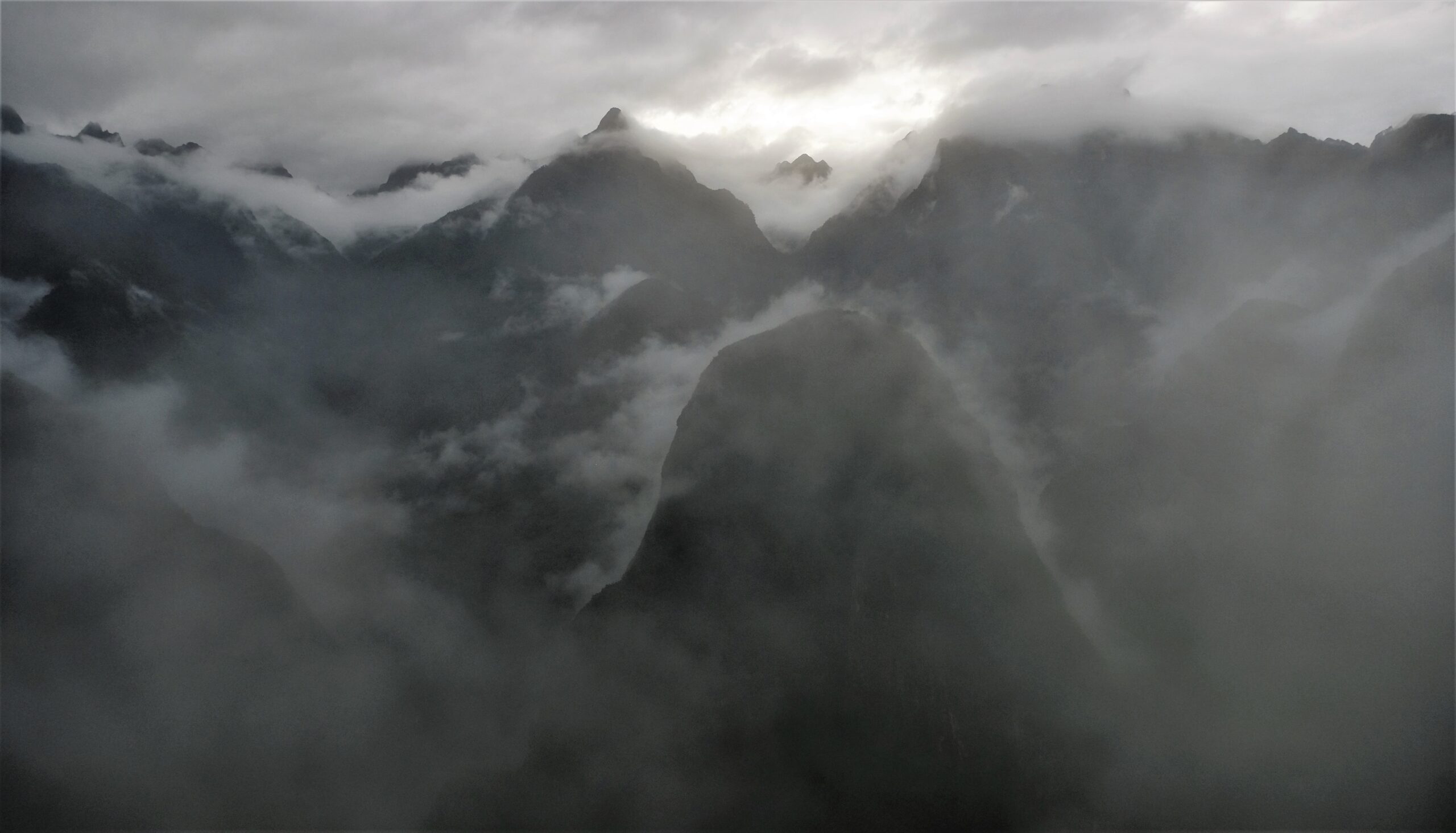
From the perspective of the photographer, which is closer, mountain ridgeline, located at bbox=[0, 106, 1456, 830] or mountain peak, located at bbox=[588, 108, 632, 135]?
mountain ridgeline, located at bbox=[0, 106, 1456, 830]

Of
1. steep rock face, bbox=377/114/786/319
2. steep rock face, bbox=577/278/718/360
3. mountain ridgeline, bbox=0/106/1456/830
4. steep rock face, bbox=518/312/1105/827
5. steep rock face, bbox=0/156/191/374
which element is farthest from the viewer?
steep rock face, bbox=377/114/786/319

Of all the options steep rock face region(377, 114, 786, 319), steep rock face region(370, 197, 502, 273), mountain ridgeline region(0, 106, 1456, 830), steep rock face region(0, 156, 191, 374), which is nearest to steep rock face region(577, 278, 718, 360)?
steep rock face region(377, 114, 786, 319)

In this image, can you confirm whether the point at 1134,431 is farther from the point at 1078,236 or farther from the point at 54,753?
the point at 54,753

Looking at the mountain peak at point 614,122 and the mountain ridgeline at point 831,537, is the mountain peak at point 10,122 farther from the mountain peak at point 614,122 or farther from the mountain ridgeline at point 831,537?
the mountain peak at point 614,122

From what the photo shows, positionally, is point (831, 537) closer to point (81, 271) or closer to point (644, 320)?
point (644, 320)

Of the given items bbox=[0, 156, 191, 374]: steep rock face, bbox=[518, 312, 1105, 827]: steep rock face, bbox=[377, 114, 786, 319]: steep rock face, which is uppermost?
bbox=[377, 114, 786, 319]: steep rock face

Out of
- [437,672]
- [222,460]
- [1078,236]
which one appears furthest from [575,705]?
[1078,236]

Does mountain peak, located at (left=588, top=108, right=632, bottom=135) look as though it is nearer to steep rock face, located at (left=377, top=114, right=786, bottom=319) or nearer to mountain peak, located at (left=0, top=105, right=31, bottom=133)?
steep rock face, located at (left=377, top=114, right=786, bottom=319)
